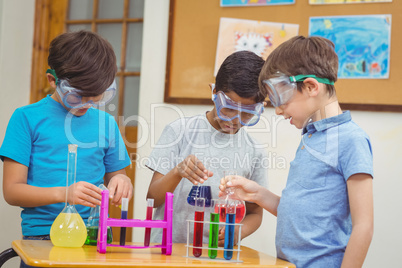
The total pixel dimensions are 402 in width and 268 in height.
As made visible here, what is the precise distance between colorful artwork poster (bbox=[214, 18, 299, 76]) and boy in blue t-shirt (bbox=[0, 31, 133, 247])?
118 centimetres

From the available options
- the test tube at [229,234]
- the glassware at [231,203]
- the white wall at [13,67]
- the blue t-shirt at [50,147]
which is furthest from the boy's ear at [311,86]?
the white wall at [13,67]

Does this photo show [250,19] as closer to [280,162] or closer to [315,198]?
[280,162]

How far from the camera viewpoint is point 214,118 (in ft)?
6.36

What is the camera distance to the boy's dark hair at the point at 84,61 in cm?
163

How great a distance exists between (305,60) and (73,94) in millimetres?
790

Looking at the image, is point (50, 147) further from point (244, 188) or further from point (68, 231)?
point (244, 188)

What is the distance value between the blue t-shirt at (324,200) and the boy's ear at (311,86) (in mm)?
96

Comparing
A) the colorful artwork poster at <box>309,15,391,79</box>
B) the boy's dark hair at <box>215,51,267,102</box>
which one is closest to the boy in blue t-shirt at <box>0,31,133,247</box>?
the boy's dark hair at <box>215,51,267,102</box>

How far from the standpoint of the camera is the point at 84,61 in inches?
65.4

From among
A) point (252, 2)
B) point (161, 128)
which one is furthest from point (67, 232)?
point (252, 2)

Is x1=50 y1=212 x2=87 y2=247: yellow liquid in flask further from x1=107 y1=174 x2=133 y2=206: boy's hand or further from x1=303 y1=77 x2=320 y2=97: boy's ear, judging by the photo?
x1=303 y1=77 x2=320 y2=97: boy's ear

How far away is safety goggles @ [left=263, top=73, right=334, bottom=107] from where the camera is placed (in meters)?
1.54

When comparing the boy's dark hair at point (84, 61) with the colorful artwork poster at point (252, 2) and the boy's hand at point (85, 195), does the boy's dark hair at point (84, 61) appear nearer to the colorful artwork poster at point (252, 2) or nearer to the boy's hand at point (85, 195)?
the boy's hand at point (85, 195)

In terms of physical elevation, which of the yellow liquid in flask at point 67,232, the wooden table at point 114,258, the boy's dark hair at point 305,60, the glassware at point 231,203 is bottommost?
the wooden table at point 114,258
